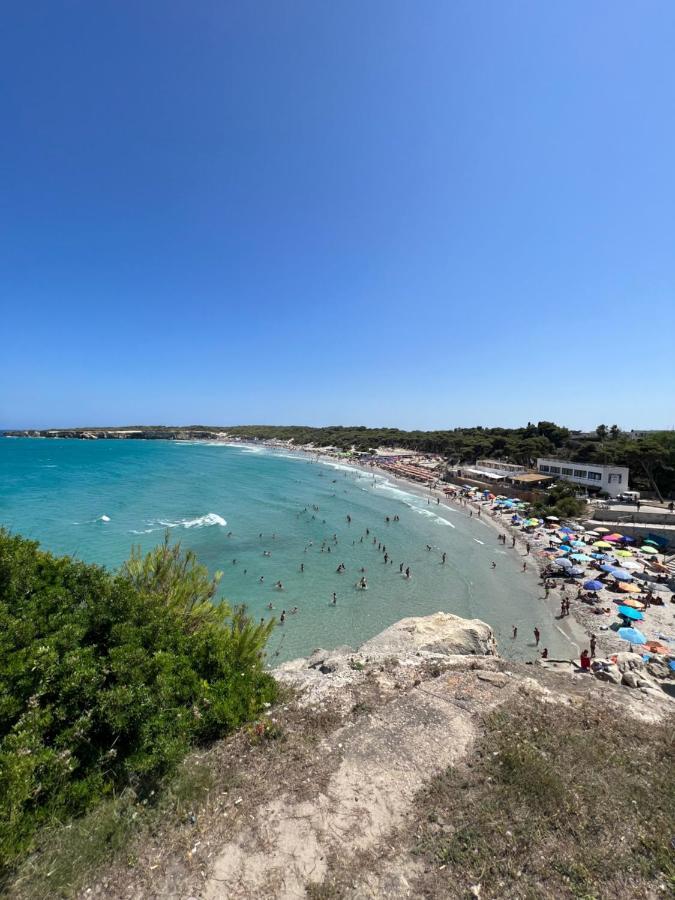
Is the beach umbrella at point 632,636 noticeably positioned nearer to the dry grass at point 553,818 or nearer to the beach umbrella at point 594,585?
the beach umbrella at point 594,585

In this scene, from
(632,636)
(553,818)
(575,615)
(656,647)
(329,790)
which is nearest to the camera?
(553,818)

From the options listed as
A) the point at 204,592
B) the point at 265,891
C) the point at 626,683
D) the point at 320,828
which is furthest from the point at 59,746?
the point at 626,683

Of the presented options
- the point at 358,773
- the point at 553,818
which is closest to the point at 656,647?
the point at 553,818

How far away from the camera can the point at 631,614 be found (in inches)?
907

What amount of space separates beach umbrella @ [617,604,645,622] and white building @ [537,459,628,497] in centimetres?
3179

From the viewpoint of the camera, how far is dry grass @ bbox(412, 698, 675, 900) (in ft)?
16.1

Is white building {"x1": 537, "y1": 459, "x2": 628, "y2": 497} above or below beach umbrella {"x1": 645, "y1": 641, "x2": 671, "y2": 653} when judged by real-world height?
above

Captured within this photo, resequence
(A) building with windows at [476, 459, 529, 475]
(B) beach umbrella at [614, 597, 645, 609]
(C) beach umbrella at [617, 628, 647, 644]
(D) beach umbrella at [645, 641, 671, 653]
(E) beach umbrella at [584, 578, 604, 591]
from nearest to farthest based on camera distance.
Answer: (D) beach umbrella at [645, 641, 671, 653], (C) beach umbrella at [617, 628, 647, 644], (B) beach umbrella at [614, 597, 645, 609], (E) beach umbrella at [584, 578, 604, 591], (A) building with windows at [476, 459, 529, 475]

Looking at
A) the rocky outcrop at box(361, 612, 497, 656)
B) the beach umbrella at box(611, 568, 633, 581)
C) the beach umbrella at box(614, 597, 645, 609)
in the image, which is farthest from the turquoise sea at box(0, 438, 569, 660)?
the beach umbrella at box(611, 568, 633, 581)

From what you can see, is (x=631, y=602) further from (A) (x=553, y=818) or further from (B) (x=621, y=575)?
(A) (x=553, y=818)

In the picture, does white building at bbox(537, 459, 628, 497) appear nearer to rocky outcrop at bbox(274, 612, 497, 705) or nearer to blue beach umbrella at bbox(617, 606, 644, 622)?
blue beach umbrella at bbox(617, 606, 644, 622)

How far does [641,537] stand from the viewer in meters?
37.1

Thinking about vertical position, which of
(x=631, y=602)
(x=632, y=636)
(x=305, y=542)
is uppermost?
(x=632, y=636)

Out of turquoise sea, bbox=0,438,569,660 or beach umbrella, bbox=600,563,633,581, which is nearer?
turquoise sea, bbox=0,438,569,660
